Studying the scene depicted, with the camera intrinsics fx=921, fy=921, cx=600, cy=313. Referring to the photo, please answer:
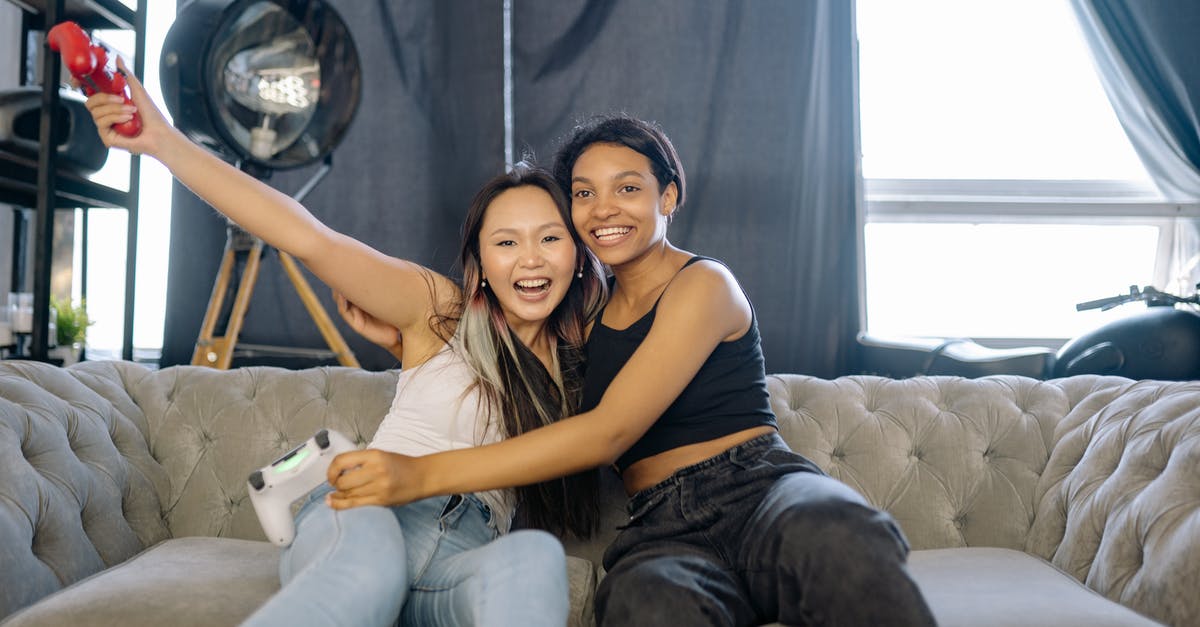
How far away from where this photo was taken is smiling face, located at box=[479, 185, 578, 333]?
1.64 metres

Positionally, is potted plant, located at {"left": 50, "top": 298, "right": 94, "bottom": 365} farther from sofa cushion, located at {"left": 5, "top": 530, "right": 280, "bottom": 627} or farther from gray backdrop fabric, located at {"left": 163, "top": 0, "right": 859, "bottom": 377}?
sofa cushion, located at {"left": 5, "top": 530, "right": 280, "bottom": 627}

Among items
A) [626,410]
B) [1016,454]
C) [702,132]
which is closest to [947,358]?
[1016,454]

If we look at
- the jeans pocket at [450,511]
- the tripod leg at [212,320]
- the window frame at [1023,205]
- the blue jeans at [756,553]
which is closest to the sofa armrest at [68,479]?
the jeans pocket at [450,511]

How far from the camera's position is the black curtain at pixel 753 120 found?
3.41m

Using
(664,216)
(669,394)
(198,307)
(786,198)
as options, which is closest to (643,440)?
(669,394)

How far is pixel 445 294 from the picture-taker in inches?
67.2

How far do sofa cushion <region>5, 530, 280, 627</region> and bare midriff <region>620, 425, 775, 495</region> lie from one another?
61 cm

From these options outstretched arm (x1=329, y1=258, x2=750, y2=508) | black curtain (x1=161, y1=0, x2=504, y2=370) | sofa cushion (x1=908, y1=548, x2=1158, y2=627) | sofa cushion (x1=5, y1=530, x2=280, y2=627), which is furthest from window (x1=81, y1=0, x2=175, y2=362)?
sofa cushion (x1=908, y1=548, x2=1158, y2=627)

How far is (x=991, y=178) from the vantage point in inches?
139

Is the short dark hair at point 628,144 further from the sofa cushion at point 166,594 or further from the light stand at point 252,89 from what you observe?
the light stand at point 252,89

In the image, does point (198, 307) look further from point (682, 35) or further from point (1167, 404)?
point (1167, 404)

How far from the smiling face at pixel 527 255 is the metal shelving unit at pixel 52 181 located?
4.51ft

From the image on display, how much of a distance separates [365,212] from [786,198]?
1587 mm

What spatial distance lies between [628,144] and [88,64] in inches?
33.3
